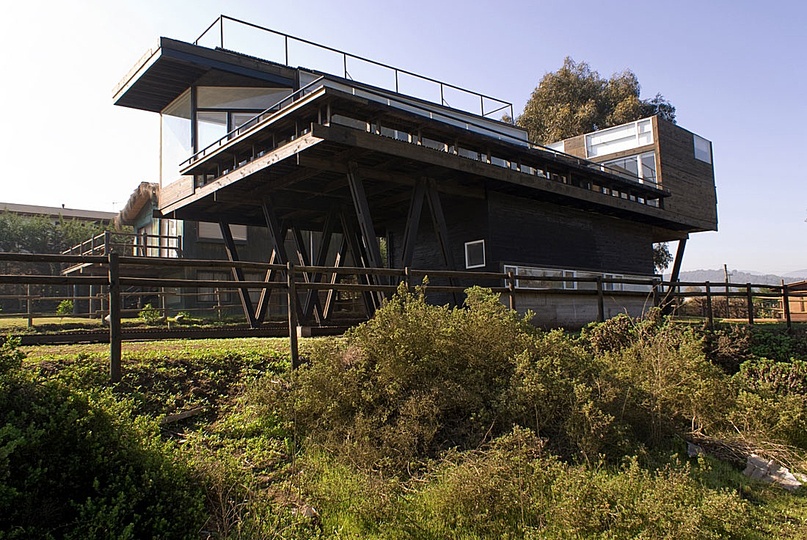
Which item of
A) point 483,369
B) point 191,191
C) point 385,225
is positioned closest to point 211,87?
point 191,191

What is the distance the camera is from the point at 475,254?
51.0 ft

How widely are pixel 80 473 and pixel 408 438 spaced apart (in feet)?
8.44

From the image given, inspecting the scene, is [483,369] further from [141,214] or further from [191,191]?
[141,214]

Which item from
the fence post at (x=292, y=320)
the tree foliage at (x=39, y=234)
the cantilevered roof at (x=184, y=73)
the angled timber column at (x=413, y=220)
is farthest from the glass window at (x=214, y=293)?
the fence post at (x=292, y=320)

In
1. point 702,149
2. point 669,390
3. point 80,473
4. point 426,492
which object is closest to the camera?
point 80,473

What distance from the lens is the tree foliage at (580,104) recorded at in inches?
1594

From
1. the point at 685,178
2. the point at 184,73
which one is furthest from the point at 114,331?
the point at 685,178

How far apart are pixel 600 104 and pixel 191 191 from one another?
34077 mm

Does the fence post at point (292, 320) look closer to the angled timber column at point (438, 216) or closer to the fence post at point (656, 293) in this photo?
the angled timber column at point (438, 216)

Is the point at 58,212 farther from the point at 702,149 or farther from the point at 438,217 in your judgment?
the point at 702,149

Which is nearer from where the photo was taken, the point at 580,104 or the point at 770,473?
the point at 770,473

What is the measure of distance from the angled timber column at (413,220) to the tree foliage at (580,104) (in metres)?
30.3

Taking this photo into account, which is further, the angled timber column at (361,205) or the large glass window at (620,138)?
the large glass window at (620,138)

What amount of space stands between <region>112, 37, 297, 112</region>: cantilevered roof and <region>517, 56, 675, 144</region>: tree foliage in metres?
28.3
